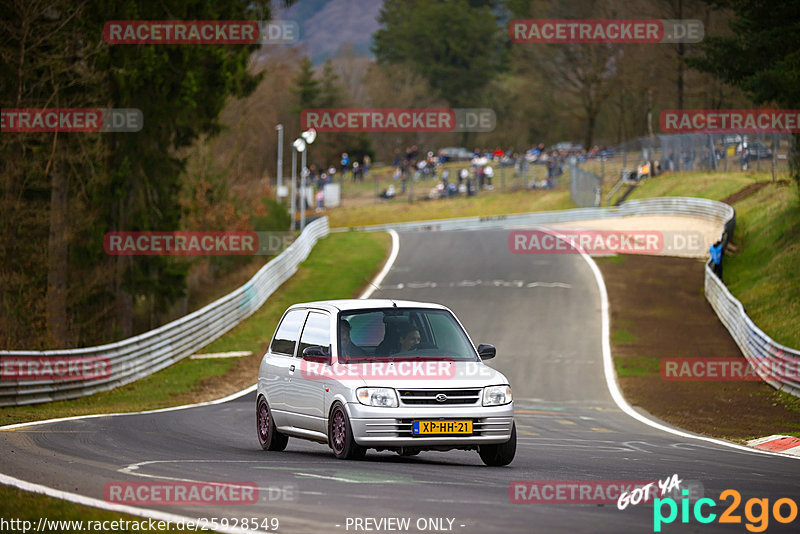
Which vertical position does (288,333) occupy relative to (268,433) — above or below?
above

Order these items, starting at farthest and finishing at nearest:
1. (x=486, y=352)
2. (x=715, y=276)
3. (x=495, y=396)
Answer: (x=715, y=276) → (x=486, y=352) → (x=495, y=396)

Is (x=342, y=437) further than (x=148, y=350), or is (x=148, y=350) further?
(x=148, y=350)

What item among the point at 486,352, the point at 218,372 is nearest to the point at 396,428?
the point at 486,352

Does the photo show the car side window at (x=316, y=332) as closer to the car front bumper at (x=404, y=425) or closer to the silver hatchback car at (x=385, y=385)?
the silver hatchback car at (x=385, y=385)

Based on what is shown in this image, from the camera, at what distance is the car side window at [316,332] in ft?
39.8

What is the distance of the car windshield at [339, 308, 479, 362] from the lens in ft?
39.1

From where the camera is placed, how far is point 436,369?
11547mm

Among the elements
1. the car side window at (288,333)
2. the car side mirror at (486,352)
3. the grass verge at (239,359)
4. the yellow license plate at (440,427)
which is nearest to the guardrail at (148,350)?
the grass verge at (239,359)

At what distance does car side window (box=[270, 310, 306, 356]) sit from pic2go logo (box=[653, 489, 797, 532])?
17.4 feet

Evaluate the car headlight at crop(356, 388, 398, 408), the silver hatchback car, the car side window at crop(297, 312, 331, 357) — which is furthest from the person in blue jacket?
the car headlight at crop(356, 388, 398, 408)

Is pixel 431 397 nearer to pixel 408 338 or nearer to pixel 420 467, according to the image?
pixel 420 467

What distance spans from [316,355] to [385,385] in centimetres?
112

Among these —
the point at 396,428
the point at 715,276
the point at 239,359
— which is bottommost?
the point at 239,359

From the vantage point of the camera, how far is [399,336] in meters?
12.1
